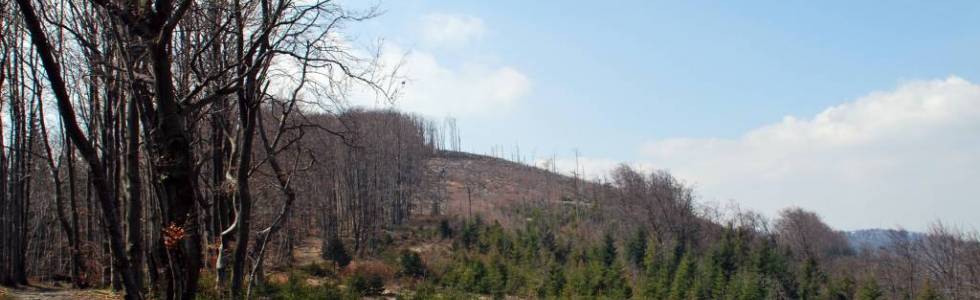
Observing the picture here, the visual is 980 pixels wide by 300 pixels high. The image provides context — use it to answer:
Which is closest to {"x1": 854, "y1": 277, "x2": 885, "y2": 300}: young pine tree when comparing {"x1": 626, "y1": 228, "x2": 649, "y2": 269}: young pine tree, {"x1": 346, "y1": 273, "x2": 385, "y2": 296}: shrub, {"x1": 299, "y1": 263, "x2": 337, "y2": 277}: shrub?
{"x1": 626, "y1": 228, "x2": 649, "y2": 269}: young pine tree

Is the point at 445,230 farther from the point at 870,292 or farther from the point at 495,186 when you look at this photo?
the point at 495,186

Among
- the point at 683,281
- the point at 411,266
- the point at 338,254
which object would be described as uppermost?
the point at 338,254

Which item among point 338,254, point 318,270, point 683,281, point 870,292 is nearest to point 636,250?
point 683,281

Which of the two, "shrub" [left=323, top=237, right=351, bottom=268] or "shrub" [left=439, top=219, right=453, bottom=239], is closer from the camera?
"shrub" [left=323, top=237, right=351, bottom=268]

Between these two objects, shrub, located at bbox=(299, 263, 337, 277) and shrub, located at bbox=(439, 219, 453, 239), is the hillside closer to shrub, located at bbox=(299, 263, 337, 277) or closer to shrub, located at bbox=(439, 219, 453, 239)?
shrub, located at bbox=(439, 219, 453, 239)

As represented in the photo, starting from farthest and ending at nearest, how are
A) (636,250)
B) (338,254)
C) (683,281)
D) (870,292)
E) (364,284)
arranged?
(636,250) < (683,281) < (870,292) < (338,254) < (364,284)

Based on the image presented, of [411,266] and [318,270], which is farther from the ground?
[318,270]

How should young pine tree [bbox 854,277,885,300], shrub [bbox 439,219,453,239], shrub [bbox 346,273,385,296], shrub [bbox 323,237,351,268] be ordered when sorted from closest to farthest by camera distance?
1. shrub [bbox 346,273,385,296]
2. shrub [bbox 323,237,351,268]
3. young pine tree [bbox 854,277,885,300]
4. shrub [bbox 439,219,453,239]

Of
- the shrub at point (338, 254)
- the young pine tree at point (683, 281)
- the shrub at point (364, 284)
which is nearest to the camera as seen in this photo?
the shrub at point (364, 284)

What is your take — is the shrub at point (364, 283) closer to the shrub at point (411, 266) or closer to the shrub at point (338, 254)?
the shrub at point (338, 254)

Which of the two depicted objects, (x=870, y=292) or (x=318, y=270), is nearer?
(x=318, y=270)

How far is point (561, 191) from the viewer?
66.2 metres

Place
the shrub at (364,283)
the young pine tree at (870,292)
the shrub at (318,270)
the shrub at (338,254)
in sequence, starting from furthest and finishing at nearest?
the young pine tree at (870,292) < the shrub at (338,254) < the shrub at (318,270) < the shrub at (364,283)

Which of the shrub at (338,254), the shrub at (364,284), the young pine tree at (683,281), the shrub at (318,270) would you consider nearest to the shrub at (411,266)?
the shrub at (338,254)
